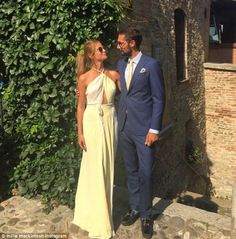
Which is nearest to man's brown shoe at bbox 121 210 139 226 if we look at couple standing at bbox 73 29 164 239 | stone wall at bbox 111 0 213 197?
couple standing at bbox 73 29 164 239

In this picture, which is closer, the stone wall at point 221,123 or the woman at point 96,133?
the woman at point 96,133

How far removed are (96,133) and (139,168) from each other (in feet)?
2.13

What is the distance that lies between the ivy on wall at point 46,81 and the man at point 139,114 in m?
0.79

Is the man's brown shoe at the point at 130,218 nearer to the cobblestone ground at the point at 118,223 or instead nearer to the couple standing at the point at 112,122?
the cobblestone ground at the point at 118,223

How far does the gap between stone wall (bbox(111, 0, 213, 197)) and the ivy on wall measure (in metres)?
1.75

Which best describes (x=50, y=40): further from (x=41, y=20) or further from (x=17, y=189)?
(x=17, y=189)

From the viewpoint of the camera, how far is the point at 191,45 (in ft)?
36.3

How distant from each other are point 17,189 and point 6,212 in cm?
48

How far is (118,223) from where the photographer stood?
432 cm

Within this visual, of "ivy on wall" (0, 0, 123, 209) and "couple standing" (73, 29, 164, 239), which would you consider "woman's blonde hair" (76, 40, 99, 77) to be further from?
"ivy on wall" (0, 0, 123, 209)

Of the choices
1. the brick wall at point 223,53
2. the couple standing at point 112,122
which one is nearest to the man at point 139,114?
the couple standing at point 112,122

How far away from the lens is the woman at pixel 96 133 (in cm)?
377

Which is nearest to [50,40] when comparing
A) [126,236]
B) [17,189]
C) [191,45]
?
[17,189]

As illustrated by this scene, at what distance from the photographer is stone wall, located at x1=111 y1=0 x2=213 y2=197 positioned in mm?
8219
